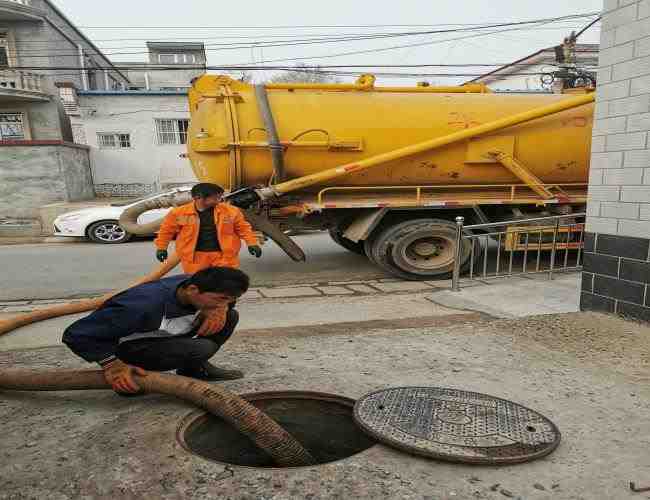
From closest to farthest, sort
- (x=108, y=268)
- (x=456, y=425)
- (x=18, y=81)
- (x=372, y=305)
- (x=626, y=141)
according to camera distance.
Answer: (x=456, y=425) → (x=626, y=141) → (x=372, y=305) → (x=108, y=268) → (x=18, y=81)

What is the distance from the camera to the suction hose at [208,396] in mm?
2314

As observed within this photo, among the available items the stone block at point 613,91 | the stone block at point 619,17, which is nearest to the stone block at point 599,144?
the stone block at point 613,91

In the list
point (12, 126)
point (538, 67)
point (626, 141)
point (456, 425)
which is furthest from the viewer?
point (538, 67)

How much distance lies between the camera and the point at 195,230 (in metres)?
4.46

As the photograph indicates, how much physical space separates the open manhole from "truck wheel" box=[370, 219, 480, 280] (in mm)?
4347

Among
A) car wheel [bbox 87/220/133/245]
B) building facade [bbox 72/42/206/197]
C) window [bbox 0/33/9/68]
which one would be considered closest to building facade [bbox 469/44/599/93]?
building facade [bbox 72/42/206/197]

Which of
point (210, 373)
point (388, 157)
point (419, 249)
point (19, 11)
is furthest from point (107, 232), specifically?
point (19, 11)

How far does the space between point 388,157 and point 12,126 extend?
61.1 feet

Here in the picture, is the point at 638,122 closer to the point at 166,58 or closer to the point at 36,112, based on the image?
the point at 36,112

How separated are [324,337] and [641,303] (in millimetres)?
2633

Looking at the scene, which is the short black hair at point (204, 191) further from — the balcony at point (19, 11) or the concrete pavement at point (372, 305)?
the balcony at point (19, 11)

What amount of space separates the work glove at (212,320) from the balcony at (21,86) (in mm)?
19414

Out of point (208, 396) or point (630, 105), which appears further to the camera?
point (630, 105)

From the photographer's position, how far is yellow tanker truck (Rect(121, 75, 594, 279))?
22.1ft
